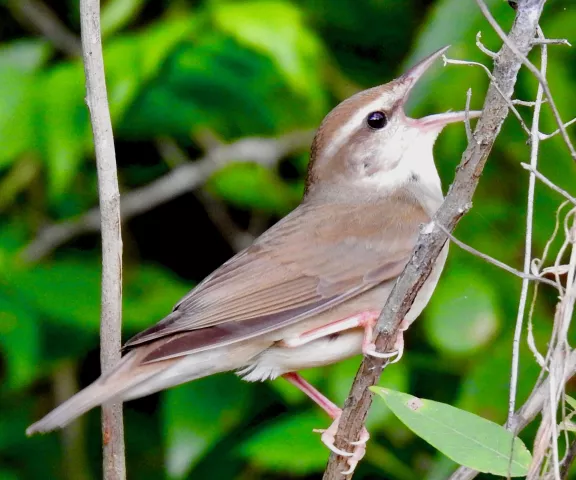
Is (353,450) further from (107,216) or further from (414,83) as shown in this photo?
→ (414,83)

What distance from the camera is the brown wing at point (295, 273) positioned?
2.94 metres

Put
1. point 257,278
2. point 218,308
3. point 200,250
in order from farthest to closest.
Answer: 1. point 200,250
2. point 257,278
3. point 218,308

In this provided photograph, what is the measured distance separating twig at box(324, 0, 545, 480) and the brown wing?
59cm

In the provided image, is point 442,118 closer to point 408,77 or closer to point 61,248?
point 408,77

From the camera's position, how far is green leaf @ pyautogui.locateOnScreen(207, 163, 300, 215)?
4637mm

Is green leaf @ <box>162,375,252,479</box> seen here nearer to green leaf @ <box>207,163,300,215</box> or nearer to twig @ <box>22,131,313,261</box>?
green leaf @ <box>207,163,300,215</box>

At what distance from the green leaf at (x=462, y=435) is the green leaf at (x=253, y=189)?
2.69m

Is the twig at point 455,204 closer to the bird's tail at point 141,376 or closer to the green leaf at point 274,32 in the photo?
the bird's tail at point 141,376

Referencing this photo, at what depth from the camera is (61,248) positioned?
4875mm

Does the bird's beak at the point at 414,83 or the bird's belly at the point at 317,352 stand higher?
the bird's beak at the point at 414,83

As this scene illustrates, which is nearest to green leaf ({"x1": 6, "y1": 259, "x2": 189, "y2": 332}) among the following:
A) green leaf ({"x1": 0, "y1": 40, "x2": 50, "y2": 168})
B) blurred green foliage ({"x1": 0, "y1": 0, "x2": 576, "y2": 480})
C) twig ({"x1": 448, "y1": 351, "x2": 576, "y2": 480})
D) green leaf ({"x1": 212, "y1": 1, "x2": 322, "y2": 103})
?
blurred green foliage ({"x1": 0, "y1": 0, "x2": 576, "y2": 480})

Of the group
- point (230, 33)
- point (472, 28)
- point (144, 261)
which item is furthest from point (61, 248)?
point (472, 28)

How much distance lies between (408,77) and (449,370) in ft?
4.16

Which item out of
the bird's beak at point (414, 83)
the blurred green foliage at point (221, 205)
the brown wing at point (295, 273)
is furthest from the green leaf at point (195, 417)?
the bird's beak at point (414, 83)
